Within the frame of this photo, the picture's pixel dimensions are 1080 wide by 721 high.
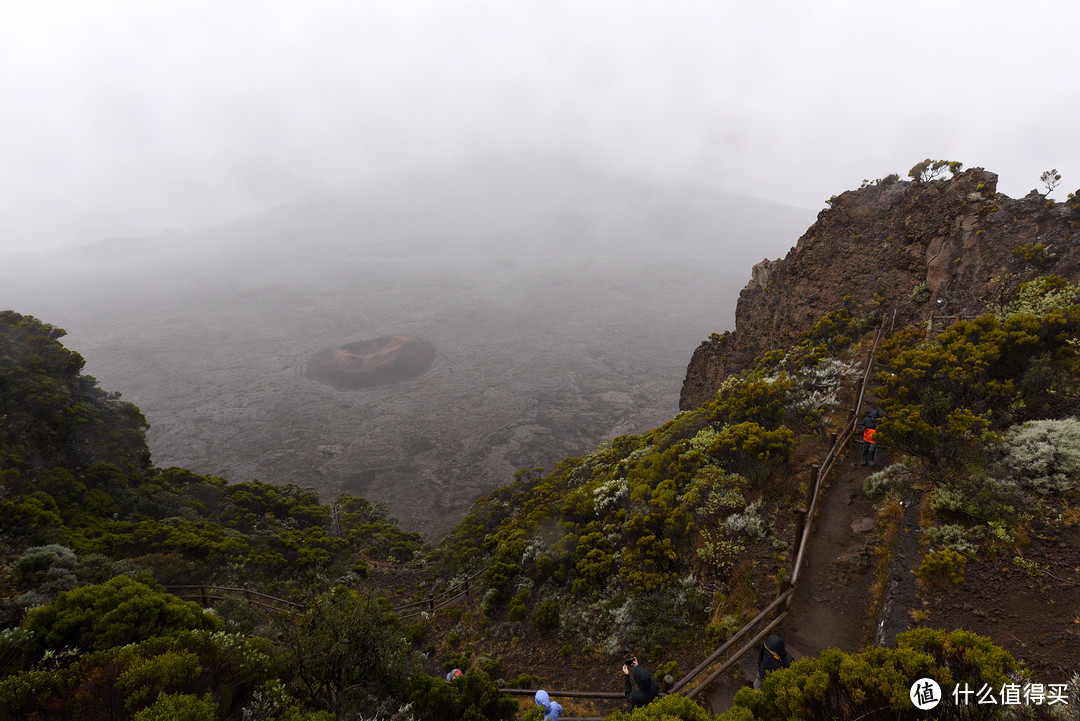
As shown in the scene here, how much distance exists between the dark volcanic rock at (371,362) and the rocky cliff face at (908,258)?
4184cm

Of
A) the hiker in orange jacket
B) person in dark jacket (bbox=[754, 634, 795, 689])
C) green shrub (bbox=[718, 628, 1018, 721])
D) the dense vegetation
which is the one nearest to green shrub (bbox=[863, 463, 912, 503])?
the dense vegetation

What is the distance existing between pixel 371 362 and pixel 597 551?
175 ft

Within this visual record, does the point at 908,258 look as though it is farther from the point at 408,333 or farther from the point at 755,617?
the point at 408,333

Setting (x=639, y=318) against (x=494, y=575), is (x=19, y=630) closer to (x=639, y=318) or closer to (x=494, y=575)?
(x=494, y=575)

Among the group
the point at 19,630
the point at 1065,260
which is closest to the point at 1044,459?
the point at 1065,260

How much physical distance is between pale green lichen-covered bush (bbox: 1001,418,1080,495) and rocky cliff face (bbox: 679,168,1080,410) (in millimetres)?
7788

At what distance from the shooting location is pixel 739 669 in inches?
244

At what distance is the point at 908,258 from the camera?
17.4 meters

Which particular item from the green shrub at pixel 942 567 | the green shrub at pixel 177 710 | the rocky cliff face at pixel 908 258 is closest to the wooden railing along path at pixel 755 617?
the green shrub at pixel 942 567

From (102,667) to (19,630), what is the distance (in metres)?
1.65

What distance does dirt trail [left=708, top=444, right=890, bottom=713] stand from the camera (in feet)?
19.7

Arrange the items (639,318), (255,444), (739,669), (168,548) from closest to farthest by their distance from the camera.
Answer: (739,669), (168,548), (255,444), (639,318)

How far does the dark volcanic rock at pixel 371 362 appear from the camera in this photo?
54.7 meters

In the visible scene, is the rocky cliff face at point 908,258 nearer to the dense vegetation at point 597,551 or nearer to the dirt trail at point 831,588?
the dense vegetation at point 597,551
